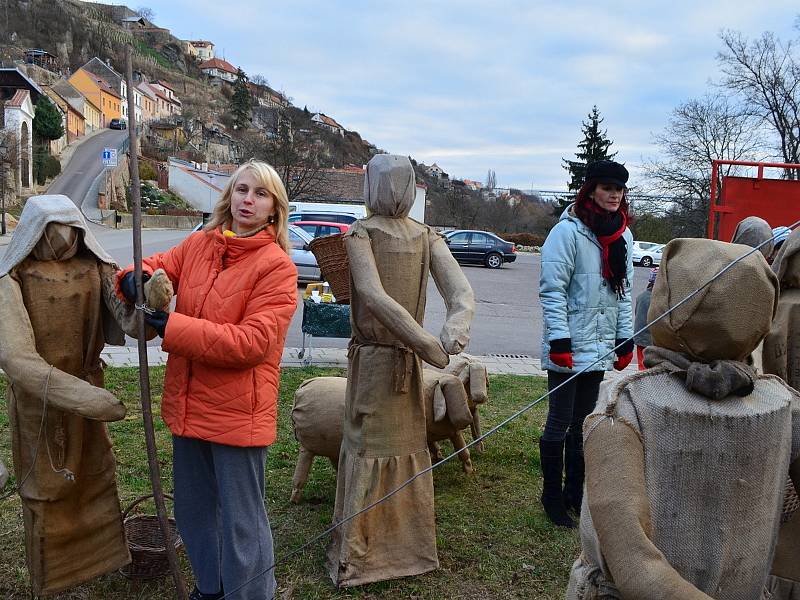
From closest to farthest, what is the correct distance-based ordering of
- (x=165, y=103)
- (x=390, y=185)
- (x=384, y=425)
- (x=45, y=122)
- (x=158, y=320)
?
(x=158, y=320)
(x=390, y=185)
(x=384, y=425)
(x=45, y=122)
(x=165, y=103)

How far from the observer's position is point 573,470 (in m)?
4.06

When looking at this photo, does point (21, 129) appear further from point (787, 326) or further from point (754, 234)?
point (787, 326)

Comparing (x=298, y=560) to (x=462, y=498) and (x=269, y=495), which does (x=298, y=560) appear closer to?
(x=269, y=495)

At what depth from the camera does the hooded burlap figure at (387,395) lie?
3.19 metres

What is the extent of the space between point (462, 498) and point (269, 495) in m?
1.21

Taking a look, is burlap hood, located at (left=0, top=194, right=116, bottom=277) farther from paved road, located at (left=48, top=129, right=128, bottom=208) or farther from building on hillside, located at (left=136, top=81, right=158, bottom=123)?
building on hillside, located at (left=136, top=81, right=158, bottom=123)

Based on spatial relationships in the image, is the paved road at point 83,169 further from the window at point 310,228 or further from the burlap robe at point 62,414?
the burlap robe at point 62,414

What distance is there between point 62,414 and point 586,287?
8.28 ft

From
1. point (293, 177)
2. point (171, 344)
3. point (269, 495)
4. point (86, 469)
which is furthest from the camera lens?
point (293, 177)

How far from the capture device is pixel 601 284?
373 centimetres

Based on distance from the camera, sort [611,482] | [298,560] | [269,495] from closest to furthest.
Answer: [611,482]
[298,560]
[269,495]

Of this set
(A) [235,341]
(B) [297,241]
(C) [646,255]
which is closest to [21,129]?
(B) [297,241]

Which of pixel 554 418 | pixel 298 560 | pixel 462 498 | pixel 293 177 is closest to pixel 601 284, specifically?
pixel 554 418

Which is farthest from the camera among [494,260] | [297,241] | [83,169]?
[83,169]
